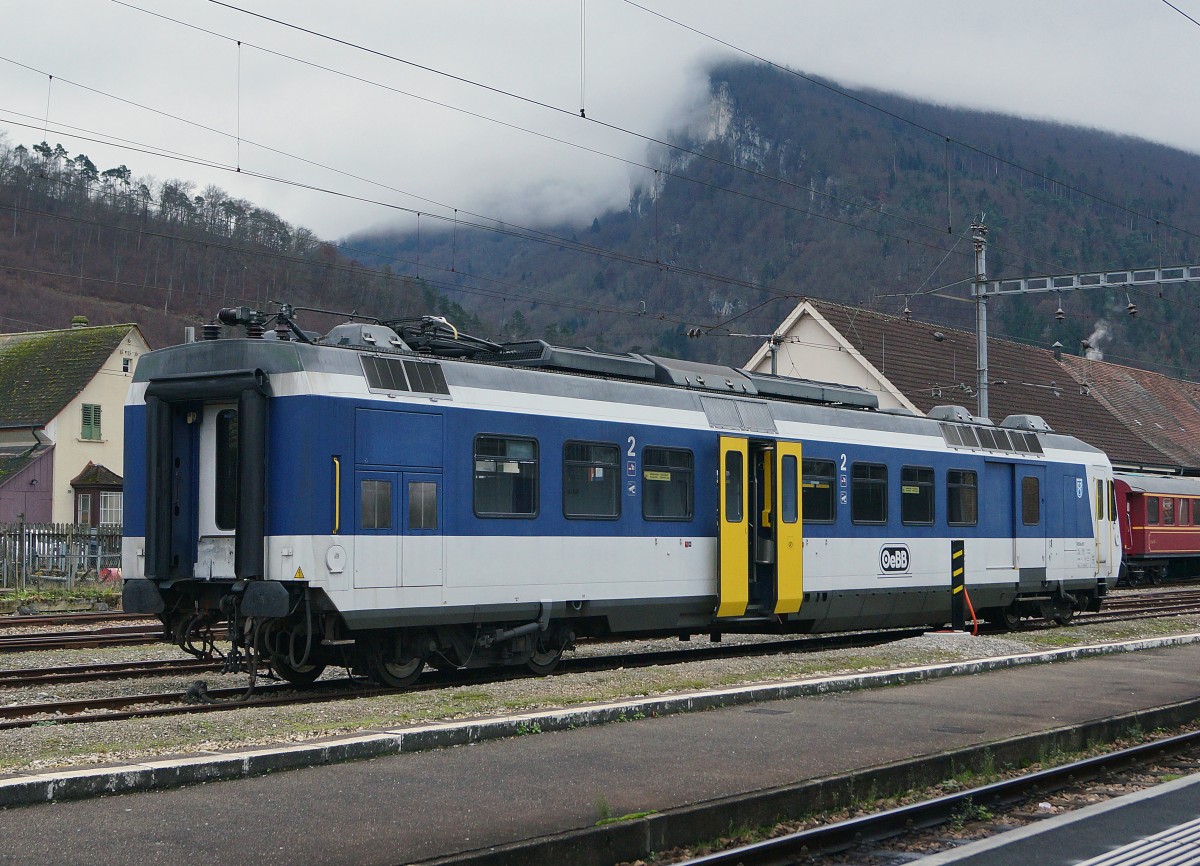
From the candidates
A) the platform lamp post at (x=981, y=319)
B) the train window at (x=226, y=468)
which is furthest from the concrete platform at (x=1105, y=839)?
the platform lamp post at (x=981, y=319)

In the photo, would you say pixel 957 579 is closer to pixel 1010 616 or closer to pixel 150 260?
pixel 1010 616

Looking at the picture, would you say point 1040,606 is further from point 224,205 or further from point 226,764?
point 224,205

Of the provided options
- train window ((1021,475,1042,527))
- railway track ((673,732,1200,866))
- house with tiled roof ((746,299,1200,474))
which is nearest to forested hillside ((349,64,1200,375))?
house with tiled roof ((746,299,1200,474))

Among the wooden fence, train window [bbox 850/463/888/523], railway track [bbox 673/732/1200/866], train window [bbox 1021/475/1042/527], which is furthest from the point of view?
the wooden fence

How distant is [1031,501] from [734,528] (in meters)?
8.45

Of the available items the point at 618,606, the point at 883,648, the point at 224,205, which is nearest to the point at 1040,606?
the point at 883,648

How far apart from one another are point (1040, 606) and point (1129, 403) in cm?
3933

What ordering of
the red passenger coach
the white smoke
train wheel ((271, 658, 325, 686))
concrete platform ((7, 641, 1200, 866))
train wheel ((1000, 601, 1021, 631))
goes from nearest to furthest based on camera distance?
concrete platform ((7, 641, 1200, 866))
train wheel ((271, 658, 325, 686))
train wheel ((1000, 601, 1021, 631))
the red passenger coach
the white smoke

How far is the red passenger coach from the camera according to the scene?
40156 mm

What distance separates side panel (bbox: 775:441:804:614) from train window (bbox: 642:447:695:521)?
161cm

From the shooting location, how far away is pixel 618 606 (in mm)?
16281

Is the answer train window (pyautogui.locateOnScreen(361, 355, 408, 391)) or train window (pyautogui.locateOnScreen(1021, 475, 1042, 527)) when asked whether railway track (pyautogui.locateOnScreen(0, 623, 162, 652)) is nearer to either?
train window (pyautogui.locateOnScreen(361, 355, 408, 391))

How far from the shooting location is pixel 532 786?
8797mm

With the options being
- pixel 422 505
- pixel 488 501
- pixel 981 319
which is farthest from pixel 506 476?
pixel 981 319
